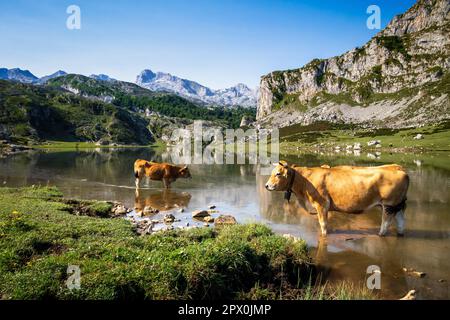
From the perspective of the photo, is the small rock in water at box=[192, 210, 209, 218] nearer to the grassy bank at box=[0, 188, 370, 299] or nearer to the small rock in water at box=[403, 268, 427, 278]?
the grassy bank at box=[0, 188, 370, 299]

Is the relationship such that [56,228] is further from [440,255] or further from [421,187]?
[421,187]

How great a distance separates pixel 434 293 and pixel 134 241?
9285 millimetres

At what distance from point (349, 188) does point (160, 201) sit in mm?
15197

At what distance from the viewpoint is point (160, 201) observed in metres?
25.7

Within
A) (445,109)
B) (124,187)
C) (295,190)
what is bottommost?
(124,187)

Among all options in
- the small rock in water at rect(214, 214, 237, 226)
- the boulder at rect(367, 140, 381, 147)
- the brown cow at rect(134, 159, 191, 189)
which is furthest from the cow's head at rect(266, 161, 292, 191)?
the boulder at rect(367, 140, 381, 147)

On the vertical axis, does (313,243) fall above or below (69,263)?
below

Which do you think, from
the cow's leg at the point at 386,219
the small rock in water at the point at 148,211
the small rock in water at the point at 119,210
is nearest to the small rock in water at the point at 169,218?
the small rock in water at the point at 148,211

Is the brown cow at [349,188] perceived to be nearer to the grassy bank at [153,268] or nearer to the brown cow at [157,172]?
the grassy bank at [153,268]

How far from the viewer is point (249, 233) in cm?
1395

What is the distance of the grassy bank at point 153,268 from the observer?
8195 mm

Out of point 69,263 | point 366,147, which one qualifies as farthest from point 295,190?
point 366,147

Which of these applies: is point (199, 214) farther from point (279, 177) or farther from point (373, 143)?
point (373, 143)

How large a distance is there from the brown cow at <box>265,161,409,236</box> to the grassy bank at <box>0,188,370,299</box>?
321 cm
